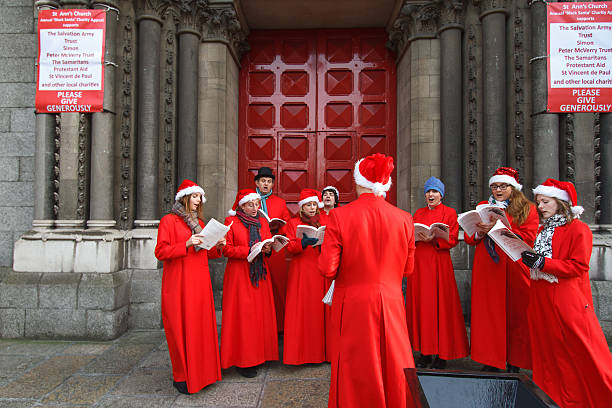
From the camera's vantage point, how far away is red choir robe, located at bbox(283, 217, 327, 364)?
13.6 feet

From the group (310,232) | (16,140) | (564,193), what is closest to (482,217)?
(564,193)

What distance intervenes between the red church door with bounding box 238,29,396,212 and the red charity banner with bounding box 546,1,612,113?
257 cm

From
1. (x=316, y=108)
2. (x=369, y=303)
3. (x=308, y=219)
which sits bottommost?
(x=369, y=303)

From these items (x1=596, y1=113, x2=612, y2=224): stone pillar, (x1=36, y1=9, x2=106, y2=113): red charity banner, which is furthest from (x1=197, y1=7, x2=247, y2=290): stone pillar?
(x1=596, y1=113, x2=612, y2=224): stone pillar

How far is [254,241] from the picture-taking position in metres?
4.03

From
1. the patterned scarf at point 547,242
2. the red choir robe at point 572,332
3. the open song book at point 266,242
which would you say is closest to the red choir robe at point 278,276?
the open song book at point 266,242

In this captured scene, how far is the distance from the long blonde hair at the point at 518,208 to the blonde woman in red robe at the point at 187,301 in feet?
9.73

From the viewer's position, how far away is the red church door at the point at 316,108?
23.7 feet

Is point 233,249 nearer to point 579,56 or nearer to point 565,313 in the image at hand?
point 565,313

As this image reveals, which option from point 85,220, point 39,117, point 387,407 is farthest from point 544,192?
point 39,117

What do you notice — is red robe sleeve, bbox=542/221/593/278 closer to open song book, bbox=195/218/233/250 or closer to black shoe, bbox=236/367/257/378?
open song book, bbox=195/218/233/250

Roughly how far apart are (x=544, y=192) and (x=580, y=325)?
40.8 inches

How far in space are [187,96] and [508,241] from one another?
510 centimetres

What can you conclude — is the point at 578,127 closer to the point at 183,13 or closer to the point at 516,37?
the point at 516,37
